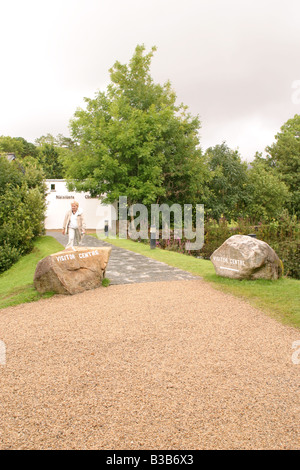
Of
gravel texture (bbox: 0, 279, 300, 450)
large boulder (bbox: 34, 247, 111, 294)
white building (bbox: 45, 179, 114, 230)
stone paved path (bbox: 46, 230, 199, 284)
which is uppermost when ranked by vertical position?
white building (bbox: 45, 179, 114, 230)

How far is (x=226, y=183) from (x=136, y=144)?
8.91m

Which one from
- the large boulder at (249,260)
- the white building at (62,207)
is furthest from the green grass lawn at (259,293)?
the white building at (62,207)

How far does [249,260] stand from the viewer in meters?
8.46

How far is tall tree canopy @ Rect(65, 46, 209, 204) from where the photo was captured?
22625mm

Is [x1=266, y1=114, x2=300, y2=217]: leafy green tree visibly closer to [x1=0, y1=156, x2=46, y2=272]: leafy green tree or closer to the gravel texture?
[x1=0, y1=156, x2=46, y2=272]: leafy green tree

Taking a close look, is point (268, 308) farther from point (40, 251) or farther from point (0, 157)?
point (0, 157)

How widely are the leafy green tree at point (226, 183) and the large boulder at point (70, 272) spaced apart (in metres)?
20.2

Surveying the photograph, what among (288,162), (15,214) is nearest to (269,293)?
(15,214)

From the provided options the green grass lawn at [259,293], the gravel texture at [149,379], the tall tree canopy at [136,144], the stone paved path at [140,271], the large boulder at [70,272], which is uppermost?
the tall tree canopy at [136,144]

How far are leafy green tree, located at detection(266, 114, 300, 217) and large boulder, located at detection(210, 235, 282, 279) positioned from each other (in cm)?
2707

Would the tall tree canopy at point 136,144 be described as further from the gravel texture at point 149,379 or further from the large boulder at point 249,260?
the gravel texture at point 149,379

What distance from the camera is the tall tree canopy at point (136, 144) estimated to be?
2262cm

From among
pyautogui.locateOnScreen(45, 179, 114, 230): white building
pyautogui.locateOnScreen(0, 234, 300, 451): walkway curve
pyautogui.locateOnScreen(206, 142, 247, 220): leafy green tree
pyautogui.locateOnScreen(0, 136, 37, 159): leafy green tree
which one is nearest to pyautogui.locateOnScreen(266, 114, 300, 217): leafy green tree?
pyautogui.locateOnScreen(206, 142, 247, 220): leafy green tree

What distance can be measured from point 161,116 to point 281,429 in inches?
941
